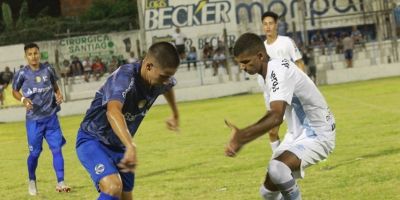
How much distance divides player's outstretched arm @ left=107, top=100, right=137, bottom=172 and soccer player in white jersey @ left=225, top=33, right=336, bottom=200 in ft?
3.67

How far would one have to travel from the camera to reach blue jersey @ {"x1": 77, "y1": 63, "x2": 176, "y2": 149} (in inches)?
275

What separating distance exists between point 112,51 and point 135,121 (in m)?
33.8

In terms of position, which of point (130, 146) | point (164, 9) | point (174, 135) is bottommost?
point (174, 135)

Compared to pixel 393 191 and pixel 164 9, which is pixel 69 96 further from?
pixel 393 191

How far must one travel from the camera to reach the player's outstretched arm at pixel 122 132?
20.9ft

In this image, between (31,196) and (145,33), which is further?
(145,33)

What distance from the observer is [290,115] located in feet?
25.0

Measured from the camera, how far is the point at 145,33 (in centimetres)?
4275

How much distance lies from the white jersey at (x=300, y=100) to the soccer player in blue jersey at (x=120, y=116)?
34.5 inches

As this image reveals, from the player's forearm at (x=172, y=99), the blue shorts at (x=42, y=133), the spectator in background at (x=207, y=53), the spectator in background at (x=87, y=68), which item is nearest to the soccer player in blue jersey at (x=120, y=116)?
the player's forearm at (x=172, y=99)

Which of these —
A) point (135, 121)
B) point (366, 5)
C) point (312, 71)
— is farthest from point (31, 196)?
point (366, 5)

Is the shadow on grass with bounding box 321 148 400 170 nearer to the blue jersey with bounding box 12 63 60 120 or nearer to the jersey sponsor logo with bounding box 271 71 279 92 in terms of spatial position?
the blue jersey with bounding box 12 63 60 120

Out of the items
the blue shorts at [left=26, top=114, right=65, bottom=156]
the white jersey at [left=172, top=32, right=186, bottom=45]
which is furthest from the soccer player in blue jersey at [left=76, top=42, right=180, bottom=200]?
the white jersey at [left=172, top=32, right=186, bottom=45]

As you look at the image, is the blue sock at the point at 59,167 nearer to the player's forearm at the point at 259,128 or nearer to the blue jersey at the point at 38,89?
the blue jersey at the point at 38,89
